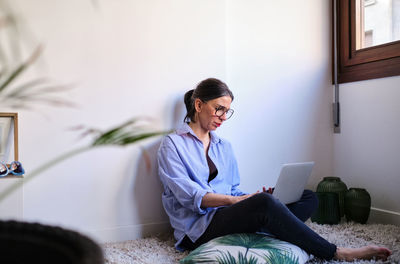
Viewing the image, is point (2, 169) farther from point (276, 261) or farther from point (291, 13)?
point (291, 13)

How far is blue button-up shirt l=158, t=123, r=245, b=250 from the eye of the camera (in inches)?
82.1

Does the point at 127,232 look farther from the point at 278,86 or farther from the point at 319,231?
the point at 278,86

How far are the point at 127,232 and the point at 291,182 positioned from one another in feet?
3.41

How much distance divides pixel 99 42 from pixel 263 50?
1198mm

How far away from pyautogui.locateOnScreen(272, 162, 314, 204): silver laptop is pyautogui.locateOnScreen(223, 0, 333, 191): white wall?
2.35 ft

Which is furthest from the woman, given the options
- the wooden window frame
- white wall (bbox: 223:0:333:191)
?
the wooden window frame

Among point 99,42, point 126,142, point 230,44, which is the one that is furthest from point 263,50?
point 126,142

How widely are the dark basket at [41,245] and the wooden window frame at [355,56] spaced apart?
2.57m

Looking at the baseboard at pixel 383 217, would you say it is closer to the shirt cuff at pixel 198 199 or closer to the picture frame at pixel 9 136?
the shirt cuff at pixel 198 199

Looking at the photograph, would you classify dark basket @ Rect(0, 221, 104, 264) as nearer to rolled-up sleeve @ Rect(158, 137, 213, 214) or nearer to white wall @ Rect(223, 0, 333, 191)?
rolled-up sleeve @ Rect(158, 137, 213, 214)

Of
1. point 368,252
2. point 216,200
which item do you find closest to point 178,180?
point 216,200

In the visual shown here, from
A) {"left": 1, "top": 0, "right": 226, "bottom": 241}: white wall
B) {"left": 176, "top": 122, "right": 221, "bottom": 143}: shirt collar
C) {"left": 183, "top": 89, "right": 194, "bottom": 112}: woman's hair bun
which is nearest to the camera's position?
{"left": 1, "top": 0, "right": 226, "bottom": 241}: white wall

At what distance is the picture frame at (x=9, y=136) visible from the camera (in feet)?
6.80

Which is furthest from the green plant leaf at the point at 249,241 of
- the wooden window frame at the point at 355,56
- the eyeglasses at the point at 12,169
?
the wooden window frame at the point at 355,56
